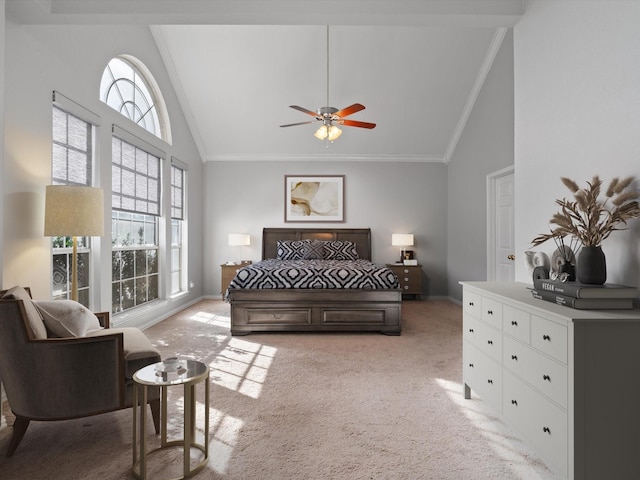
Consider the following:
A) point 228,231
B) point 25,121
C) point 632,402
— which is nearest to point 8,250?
point 25,121

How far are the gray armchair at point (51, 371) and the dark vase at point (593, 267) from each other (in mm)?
2320

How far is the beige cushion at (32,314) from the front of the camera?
198cm

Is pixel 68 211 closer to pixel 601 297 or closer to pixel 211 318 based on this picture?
pixel 211 318

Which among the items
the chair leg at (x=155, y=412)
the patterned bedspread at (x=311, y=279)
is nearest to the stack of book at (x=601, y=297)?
the chair leg at (x=155, y=412)

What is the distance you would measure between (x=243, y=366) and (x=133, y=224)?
2357 millimetres

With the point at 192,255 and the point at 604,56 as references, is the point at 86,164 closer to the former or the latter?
the point at 192,255

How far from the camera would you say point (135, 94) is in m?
4.61

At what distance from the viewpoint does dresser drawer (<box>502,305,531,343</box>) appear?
6.25 feet

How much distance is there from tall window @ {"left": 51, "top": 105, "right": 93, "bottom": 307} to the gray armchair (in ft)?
4.63

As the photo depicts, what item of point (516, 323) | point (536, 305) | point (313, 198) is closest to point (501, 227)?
point (313, 198)

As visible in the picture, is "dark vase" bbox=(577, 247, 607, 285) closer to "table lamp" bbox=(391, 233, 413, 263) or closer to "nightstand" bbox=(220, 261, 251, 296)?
"table lamp" bbox=(391, 233, 413, 263)

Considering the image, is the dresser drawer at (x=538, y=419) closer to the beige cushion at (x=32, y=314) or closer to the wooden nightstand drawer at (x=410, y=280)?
the beige cushion at (x=32, y=314)

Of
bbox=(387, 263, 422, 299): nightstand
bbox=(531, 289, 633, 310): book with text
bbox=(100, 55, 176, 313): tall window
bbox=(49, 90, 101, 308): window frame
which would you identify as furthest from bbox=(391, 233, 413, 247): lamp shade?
bbox=(531, 289, 633, 310): book with text

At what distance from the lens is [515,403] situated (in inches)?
78.9
